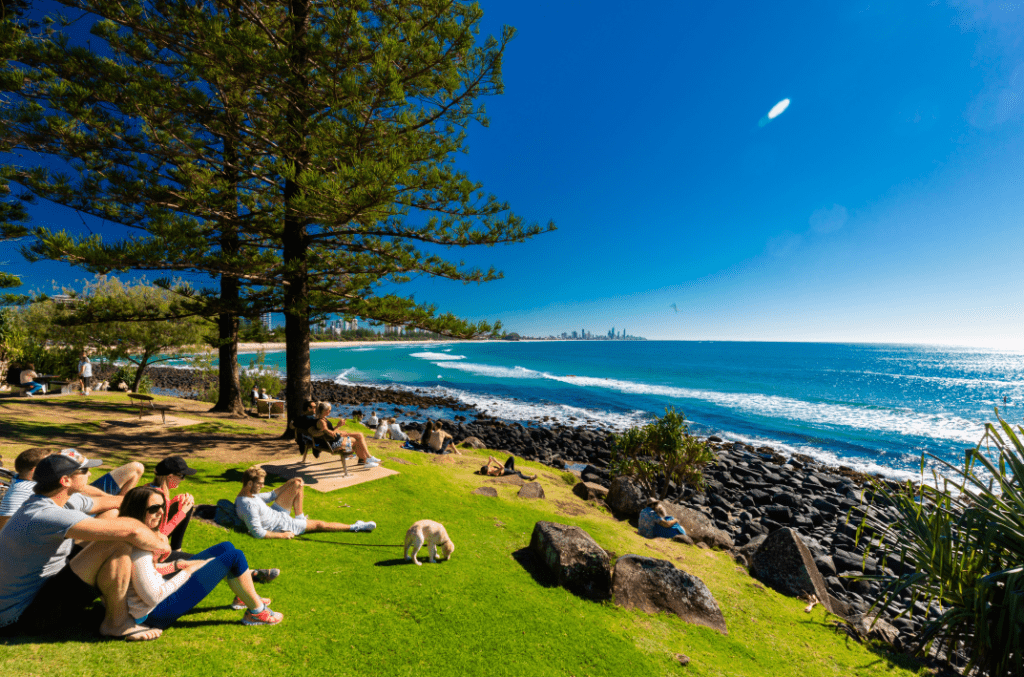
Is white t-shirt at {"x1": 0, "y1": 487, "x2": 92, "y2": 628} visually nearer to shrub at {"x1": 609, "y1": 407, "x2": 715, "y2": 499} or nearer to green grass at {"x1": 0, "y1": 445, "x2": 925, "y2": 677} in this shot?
green grass at {"x1": 0, "y1": 445, "x2": 925, "y2": 677}

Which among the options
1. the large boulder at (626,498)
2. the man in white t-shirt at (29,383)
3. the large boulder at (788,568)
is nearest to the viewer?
the large boulder at (788,568)

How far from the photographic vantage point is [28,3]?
7.56 metres

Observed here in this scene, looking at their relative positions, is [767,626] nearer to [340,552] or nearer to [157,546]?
[340,552]

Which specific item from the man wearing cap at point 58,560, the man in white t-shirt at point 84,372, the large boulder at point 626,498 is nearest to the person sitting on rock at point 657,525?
the large boulder at point 626,498

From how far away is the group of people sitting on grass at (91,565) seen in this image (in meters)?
2.42

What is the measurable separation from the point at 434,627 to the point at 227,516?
9.37 feet

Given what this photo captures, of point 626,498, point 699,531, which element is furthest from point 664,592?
point 626,498

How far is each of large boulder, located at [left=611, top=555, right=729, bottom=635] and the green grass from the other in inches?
6.6

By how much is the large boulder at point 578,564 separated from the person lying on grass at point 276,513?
2296mm

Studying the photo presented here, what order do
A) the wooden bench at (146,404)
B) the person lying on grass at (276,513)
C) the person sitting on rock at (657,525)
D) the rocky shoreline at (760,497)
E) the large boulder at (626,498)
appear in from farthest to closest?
the wooden bench at (146,404)
the large boulder at (626,498)
the rocky shoreline at (760,497)
the person sitting on rock at (657,525)
the person lying on grass at (276,513)

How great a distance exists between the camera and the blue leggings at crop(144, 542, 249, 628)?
8.95ft

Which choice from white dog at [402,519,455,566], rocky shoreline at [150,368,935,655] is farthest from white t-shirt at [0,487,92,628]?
rocky shoreline at [150,368,935,655]

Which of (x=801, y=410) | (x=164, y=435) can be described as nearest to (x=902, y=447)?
(x=801, y=410)

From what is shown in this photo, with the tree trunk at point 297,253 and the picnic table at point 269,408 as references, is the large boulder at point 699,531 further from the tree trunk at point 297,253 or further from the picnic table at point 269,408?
the picnic table at point 269,408
